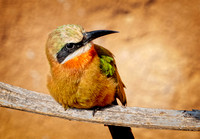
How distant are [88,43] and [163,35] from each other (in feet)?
8.68

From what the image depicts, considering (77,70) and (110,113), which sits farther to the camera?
(110,113)

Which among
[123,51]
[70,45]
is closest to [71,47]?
[70,45]

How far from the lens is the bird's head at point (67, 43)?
1638 mm

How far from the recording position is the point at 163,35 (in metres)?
3.99

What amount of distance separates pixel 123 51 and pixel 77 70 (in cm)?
228

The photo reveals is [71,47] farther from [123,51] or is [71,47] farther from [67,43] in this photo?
[123,51]

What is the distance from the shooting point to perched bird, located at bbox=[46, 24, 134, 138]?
166cm

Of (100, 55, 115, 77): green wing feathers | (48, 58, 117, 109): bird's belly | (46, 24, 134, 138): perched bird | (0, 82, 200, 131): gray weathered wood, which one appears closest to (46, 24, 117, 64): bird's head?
(46, 24, 134, 138): perched bird

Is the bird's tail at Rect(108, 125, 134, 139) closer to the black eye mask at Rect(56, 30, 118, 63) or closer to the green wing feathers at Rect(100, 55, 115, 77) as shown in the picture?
the green wing feathers at Rect(100, 55, 115, 77)

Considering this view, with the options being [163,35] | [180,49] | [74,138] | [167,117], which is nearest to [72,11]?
[163,35]

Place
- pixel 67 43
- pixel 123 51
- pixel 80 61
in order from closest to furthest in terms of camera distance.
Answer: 1. pixel 67 43
2. pixel 80 61
3. pixel 123 51

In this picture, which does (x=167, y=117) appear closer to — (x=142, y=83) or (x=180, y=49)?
(x=142, y=83)

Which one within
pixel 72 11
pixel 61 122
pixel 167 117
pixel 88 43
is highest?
pixel 72 11

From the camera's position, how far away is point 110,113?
1.91 meters
